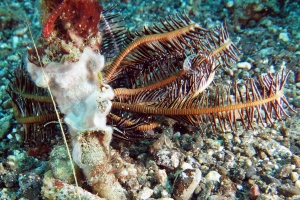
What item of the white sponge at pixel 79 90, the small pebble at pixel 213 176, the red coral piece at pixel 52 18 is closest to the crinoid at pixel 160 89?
the white sponge at pixel 79 90

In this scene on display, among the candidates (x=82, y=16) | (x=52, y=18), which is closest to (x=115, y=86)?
(x=82, y=16)

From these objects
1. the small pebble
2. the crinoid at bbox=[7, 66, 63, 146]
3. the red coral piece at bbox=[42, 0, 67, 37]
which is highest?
the red coral piece at bbox=[42, 0, 67, 37]

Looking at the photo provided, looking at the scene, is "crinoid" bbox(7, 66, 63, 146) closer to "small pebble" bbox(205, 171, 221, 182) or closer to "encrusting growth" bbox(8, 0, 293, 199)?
"encrusting growth" bbox(8, 0, 293, 199)

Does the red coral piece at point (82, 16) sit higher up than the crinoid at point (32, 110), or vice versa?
the red coral piece at point (82, 16)

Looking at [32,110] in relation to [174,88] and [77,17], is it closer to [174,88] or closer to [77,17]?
[77,17]

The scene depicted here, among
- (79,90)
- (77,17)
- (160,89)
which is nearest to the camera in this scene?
(77,17)

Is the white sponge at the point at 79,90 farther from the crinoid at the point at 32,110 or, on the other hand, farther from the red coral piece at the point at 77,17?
the crinoid at the point at 32,110

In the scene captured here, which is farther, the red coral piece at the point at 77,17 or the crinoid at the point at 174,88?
the crinoid at the point at 174,88

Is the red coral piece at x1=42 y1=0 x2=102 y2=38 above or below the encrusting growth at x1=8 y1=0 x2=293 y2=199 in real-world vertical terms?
above

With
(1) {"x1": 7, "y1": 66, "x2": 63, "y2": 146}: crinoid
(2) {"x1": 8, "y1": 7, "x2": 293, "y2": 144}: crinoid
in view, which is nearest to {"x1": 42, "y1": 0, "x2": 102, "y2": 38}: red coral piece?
(2) {"x1": 8, "y1": 7, "x2": 293, "y2": 144}: crinoid
